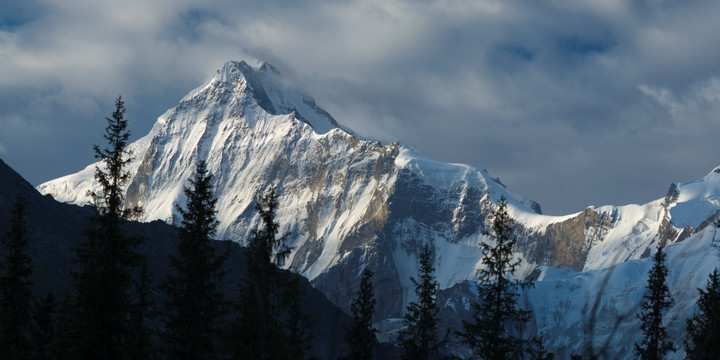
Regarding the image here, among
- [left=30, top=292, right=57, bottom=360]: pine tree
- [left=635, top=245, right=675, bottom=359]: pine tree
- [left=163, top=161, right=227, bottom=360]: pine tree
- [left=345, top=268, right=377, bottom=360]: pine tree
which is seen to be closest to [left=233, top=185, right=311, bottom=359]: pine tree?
[left=163, top=161, right=227, bottom=360]: pine tree

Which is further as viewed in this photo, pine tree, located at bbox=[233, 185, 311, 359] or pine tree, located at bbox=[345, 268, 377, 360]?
pine tree, located at bbox=[345, 268, 377, 360]

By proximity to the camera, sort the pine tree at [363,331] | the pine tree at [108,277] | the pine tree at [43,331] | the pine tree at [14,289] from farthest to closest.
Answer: the pine tree at [363,331]
the pine tree at [43,331]
the pine tree at [14,289]
the pine tree at [108,277]

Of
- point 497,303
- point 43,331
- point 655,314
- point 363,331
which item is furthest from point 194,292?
point 655,314

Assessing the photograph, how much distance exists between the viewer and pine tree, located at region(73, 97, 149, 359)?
40.8 metres

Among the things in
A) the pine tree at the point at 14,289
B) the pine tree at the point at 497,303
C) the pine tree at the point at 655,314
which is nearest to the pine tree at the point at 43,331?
the pine tree at the point at 14,289

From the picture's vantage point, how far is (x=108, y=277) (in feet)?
135

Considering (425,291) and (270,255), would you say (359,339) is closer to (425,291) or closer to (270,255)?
(425,291)

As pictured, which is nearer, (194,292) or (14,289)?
(194,292)

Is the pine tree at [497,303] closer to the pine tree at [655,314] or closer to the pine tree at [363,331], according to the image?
the pine tree at [655,314]

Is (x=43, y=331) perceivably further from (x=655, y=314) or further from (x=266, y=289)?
(x=655, y=314)

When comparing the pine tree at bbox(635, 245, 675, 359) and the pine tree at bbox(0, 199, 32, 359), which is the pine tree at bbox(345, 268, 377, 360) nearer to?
the pine tree at bbox(635, 245, 675, 359)

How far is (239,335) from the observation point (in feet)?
154

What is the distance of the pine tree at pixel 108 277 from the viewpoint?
40.8 meters

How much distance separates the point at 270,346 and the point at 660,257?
70.8 feet
